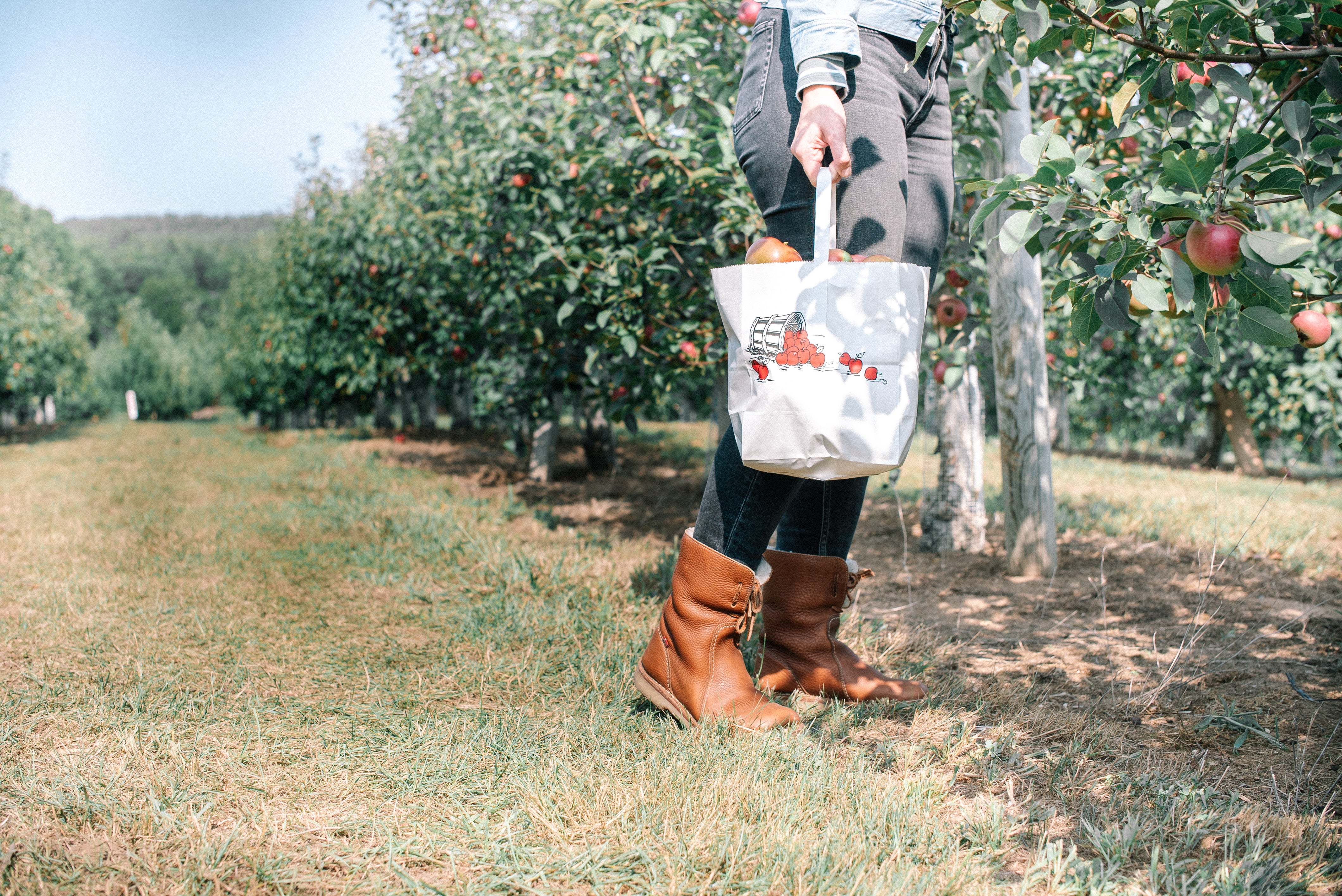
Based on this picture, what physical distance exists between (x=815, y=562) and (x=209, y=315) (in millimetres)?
75169

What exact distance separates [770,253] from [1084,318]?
540 millimetres

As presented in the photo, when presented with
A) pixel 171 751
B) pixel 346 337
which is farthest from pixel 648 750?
pixel 346 337

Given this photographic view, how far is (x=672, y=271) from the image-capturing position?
3.42 m

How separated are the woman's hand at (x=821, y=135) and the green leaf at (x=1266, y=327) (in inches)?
26.3

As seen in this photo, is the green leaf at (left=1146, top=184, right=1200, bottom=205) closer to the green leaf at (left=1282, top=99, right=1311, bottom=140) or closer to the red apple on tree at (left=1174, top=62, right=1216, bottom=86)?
the green leaf at (left=1282, top=99, right=1311, bottom=140)

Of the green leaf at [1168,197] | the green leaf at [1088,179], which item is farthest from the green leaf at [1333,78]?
the green leaf at [1088,179]

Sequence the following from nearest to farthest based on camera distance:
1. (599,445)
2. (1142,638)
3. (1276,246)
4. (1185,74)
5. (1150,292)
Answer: (1276,246) < (1150,292) < (1185,74) < (1142,638) < (599,445)

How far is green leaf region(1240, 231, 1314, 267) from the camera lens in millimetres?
1115

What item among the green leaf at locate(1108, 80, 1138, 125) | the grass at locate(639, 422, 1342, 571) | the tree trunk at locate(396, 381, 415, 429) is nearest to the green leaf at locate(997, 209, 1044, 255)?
the green leaf at locate(1108, 80, 1138, 125)

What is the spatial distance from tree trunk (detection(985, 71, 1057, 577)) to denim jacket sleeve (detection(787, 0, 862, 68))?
1.65 metres

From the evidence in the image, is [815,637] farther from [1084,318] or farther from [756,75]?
[756,75]

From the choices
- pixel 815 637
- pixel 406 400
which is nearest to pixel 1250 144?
pixel 815 637

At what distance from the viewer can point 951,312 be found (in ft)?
9.51

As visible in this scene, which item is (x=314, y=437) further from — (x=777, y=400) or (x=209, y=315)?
(x=209, y=315)
